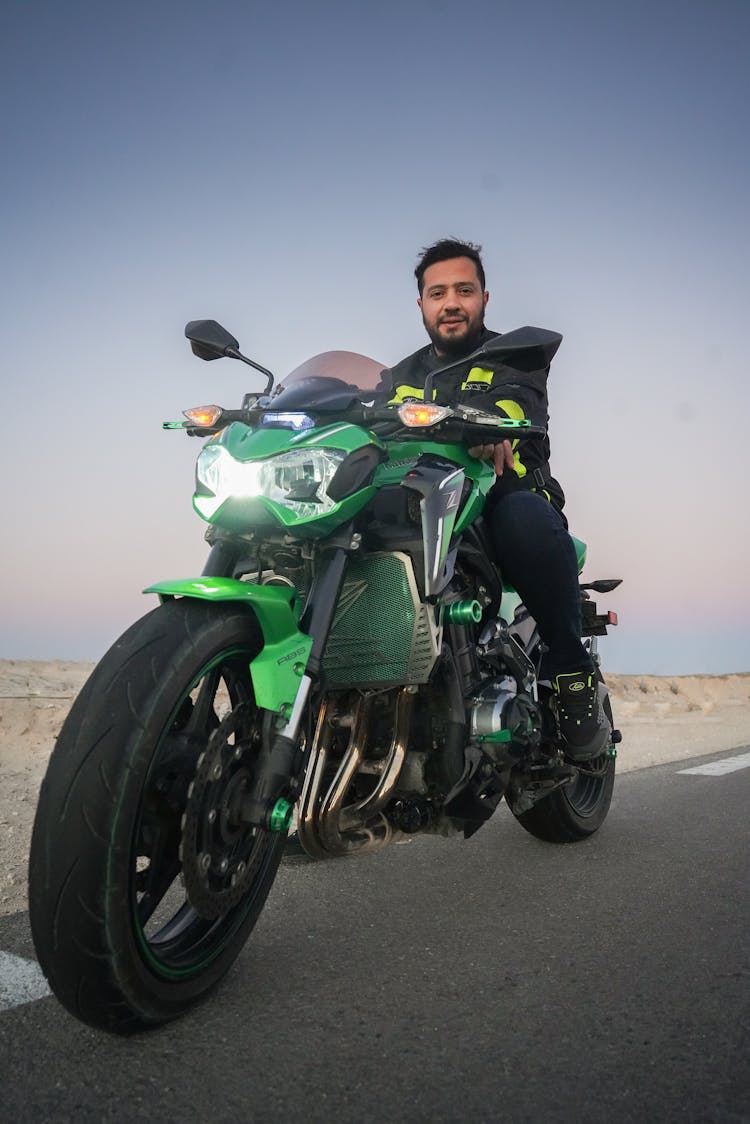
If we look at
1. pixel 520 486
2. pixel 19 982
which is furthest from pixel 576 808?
pixel 19 982

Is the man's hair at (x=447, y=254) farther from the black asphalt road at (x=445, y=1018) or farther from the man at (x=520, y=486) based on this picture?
the black asphalt road at (x=445, y=1018)

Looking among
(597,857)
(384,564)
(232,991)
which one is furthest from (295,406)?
(597,857)

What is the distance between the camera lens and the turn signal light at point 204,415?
2617mm

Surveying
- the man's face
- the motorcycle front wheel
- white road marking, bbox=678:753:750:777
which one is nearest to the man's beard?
the man's face

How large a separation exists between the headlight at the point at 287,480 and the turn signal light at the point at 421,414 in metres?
0.22

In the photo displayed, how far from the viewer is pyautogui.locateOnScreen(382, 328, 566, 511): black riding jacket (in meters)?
2.92

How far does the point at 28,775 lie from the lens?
4.97 metres

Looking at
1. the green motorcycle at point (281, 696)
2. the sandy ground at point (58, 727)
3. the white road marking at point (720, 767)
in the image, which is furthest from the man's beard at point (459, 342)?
the white road marking at point (720, 767)

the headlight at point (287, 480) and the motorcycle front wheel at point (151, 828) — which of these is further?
the headlight at point (287, 480)

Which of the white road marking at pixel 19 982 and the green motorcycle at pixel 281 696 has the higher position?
the green motorcycle at pixel 281 696

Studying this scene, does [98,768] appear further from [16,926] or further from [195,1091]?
[16,926]

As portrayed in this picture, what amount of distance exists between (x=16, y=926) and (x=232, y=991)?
2.56ft

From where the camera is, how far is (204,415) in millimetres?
2633

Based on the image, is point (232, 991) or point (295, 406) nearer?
point (232, 991)
